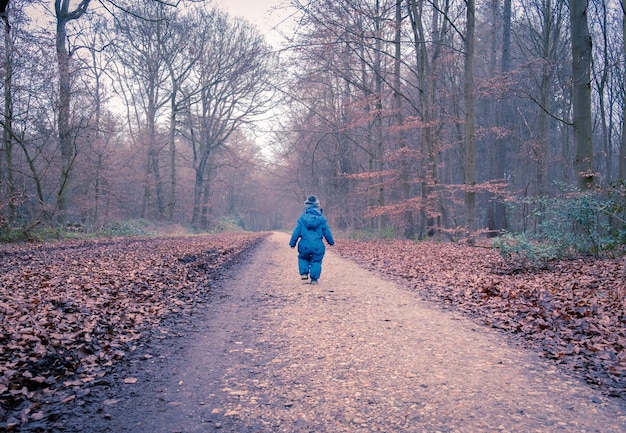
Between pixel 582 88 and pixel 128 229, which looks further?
pixel 128 229

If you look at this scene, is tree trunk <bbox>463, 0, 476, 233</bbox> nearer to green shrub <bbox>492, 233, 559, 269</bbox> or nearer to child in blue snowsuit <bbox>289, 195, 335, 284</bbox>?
green shrub <bbox>492, 233, 559, 269</bbox>

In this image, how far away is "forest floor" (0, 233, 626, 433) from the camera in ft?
10.2

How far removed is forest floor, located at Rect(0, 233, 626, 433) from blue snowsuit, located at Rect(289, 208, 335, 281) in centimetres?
83

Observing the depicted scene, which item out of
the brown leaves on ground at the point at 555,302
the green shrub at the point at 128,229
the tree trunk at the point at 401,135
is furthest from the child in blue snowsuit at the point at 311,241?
the green shrub at the point at 128,229

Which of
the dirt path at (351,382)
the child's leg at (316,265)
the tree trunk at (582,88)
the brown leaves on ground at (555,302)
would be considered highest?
the tree trunk at (582,88)

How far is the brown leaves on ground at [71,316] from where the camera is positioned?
3486 millimetres

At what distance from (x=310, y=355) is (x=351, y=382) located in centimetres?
84

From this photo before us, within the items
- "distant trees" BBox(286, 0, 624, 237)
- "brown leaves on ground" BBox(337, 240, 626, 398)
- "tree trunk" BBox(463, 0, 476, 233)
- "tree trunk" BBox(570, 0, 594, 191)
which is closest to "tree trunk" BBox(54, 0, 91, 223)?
"distant trees" BBox(286, 0, 624, 237)

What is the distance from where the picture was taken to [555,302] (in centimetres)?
606

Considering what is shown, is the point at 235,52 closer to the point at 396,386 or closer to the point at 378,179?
the point at 378,179

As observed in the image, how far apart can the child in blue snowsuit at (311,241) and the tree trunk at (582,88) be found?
24.1 feet

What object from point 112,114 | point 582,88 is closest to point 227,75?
point 112,114

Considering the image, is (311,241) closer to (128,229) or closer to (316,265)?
(316,265)

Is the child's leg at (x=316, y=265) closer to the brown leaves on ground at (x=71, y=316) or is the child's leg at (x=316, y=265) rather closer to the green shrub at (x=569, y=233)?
the brown leaves on ground at (x=71, y=316)
